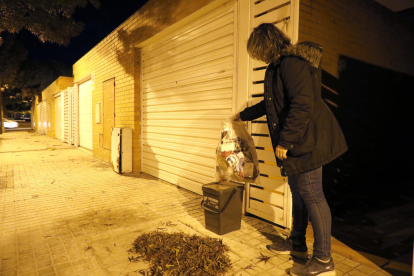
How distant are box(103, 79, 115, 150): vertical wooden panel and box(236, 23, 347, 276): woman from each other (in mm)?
6647

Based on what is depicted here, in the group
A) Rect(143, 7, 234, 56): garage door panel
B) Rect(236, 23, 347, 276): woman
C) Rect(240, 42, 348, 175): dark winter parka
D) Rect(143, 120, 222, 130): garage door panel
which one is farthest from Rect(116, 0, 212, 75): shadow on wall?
Rect(240, 42, 348, 175): dark winter parka

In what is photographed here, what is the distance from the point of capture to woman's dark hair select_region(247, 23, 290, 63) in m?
2.33

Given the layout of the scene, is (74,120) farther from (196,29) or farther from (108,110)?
(196,29)

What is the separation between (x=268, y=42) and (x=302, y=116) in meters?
0.76

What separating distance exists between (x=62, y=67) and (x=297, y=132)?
35904 mm

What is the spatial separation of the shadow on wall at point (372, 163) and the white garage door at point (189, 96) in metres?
1.63

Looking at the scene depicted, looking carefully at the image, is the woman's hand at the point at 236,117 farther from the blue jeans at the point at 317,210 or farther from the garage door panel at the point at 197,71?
the garage door panel at the point at 197,71

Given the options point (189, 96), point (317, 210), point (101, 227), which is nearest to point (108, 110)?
point (189, 96)

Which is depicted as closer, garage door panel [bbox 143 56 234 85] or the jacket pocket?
the jacket pocket

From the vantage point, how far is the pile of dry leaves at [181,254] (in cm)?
233

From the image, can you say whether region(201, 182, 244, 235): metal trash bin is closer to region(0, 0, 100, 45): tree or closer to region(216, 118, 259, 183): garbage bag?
region(216, 118, 259, 183): garbage bag

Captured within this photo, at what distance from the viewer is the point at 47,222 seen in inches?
141

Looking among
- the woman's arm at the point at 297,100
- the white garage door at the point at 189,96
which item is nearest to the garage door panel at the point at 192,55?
the white garage door at the point at 189,96

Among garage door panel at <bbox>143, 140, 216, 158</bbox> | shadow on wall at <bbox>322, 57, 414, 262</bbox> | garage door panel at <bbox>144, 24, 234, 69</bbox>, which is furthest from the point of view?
garage door panel at <bbox>143, 140, 216, 158</bbox>
